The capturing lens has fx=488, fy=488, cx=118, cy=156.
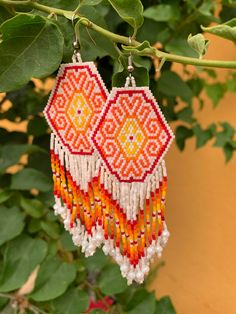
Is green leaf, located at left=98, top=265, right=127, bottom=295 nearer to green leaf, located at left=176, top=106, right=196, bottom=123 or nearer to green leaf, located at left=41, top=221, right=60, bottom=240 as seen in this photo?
green leaf, located at left=41, top=221, right=60, bottom=240

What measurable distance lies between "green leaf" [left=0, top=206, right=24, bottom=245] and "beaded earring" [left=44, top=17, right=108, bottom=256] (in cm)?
17

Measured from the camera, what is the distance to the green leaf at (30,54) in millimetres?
415

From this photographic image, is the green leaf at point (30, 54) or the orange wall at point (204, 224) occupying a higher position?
the green leaf at point (30, 54)

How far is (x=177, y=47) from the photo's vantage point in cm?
65

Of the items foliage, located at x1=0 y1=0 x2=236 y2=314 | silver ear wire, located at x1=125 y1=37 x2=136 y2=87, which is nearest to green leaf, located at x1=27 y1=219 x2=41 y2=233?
foliage, located at x1=0 y1=0 x2=236 y2=314

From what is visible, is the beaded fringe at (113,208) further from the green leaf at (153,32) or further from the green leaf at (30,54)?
the green leaf at (153,32)

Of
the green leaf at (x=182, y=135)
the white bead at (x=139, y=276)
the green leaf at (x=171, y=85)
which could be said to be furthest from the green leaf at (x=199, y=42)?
the green leaf at (x=182, y=135)

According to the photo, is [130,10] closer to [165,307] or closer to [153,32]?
[153,32]

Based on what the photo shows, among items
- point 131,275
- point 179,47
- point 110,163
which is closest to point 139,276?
point 131,275

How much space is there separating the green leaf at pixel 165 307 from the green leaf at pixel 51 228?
0.56 ft

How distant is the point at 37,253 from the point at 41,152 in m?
0.15

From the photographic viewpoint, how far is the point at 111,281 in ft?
2.19

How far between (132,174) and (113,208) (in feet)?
0.13

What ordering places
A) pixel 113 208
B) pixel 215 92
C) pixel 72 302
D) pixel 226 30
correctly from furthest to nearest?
pixel 215 92, pixel 72 302, pixel 113 208, pixel 226 30
